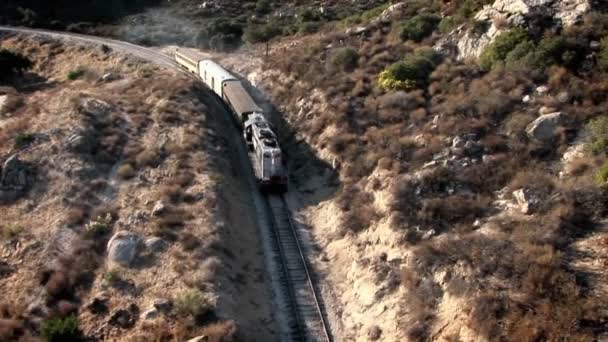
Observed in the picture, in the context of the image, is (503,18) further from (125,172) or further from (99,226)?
(99,226)

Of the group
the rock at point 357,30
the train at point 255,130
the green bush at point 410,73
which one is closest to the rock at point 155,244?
the train at point 255,130

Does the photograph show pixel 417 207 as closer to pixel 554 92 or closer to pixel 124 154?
pixel 554 92

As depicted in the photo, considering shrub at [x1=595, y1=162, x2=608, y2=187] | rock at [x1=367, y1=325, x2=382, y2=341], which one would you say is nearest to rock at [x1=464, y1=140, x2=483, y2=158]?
shrub at [x1=595, y1=162, x2=608, y2=187]

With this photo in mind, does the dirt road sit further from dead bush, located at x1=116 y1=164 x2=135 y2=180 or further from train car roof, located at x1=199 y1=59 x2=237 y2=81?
dead bush, located at x1=116 y1=164 x2=135 y2=180

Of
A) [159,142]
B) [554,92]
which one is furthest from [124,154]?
[554,92]

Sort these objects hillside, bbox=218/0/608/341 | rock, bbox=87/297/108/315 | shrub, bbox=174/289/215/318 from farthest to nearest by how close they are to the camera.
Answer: rock, bbox=87/297/108/315 < shrub, bbox=174/289/215/318 < hillside, bbox=218/0/608/341

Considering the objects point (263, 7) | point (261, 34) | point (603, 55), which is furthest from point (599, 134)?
point (263, 7)
